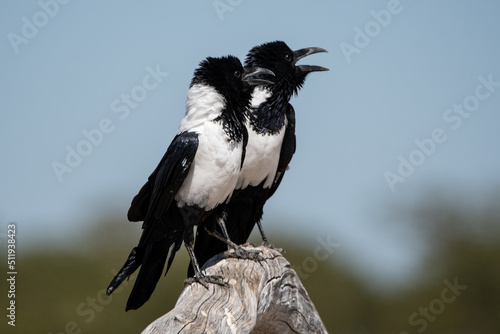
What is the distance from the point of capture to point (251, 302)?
672 centimetres

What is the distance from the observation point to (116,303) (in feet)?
70.8

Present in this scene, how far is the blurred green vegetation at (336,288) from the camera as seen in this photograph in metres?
21.1

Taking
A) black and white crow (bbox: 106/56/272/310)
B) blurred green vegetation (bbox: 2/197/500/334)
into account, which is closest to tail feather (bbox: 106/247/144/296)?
black and white crow (bbox: 106/56/272/310)

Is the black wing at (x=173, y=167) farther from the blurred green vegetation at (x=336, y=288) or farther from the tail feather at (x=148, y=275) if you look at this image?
the blurred green vegetation at (x=336, y=288)

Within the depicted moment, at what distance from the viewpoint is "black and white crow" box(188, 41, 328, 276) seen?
8.33m

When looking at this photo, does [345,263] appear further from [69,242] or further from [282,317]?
[282,317]

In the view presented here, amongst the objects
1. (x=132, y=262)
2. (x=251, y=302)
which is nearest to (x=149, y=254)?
(x=132, y=262)

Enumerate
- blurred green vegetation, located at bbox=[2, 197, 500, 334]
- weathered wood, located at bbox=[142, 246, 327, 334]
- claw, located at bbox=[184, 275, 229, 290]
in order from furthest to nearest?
1. blurred green vegetation, located at bbox=[2, 197, 500, 334]
2. claw, located at bbox=[184, 275, 229, 290]
3. weathered wood, located at bbox=[142, 246, 327, 334]

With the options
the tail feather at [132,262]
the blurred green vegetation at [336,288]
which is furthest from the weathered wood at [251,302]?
the blurred green vegetation at [336,288]

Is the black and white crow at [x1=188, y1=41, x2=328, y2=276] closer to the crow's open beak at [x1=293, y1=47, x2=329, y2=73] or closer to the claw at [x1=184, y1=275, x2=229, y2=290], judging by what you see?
the crow's open beak at [x1=293, y1=47, x2=329, y2=73]

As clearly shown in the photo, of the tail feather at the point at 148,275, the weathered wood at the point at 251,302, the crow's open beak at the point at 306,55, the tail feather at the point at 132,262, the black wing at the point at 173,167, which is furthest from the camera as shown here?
the crow's open beak at the point at 306,55

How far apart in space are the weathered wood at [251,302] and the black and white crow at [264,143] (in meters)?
1.26

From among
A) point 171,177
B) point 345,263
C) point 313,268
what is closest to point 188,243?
point 171,177

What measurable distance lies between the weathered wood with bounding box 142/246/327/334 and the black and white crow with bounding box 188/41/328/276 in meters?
1.26
